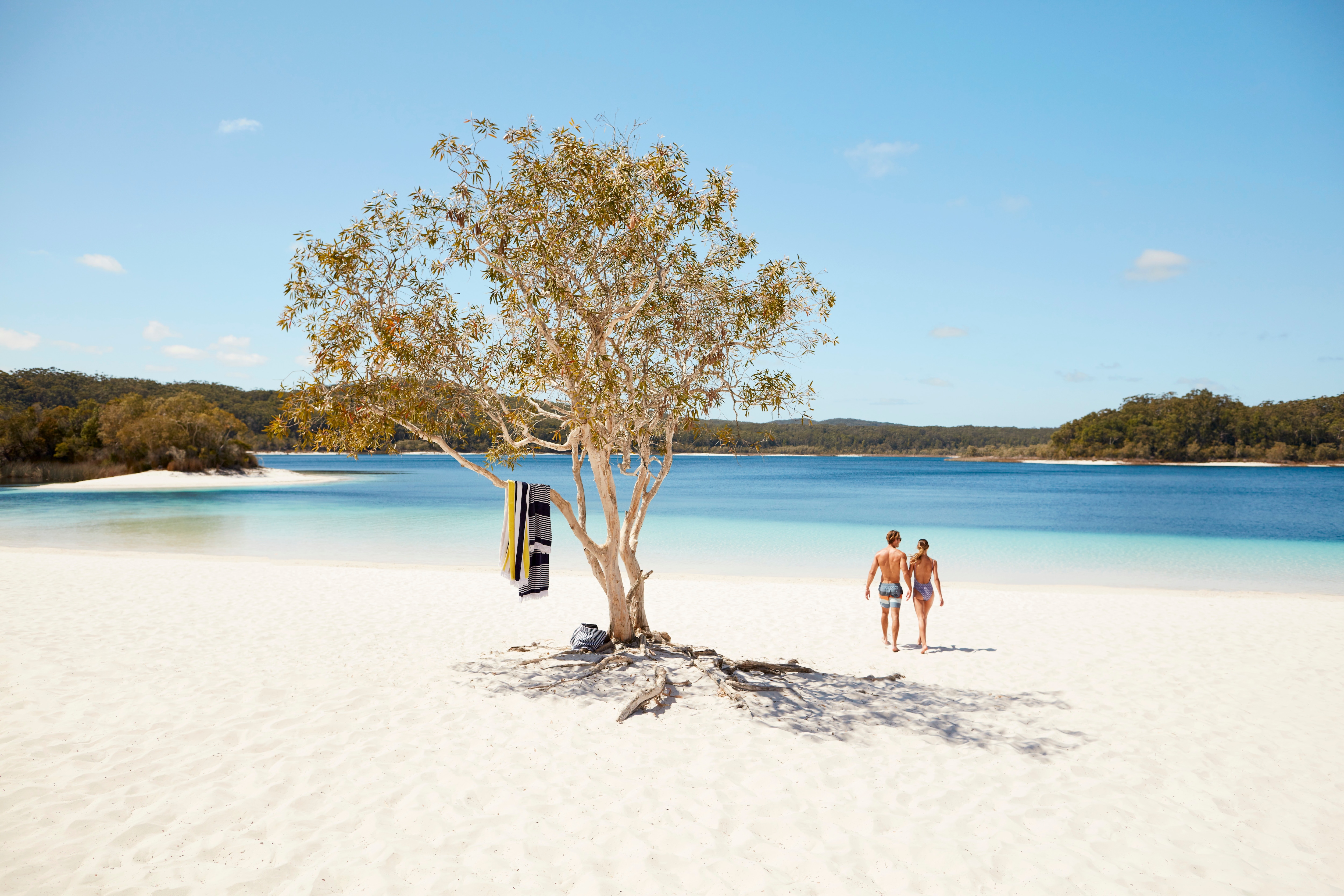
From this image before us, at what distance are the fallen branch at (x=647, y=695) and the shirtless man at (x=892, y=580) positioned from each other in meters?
3.35

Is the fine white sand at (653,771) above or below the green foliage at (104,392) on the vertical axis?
below

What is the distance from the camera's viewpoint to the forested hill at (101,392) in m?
81.9

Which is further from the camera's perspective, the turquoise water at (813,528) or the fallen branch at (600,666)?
the turquoise water at (813,528)

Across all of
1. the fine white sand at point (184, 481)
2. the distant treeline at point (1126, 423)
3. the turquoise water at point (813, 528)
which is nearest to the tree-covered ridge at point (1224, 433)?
the distant treeline at point (1126, 423)

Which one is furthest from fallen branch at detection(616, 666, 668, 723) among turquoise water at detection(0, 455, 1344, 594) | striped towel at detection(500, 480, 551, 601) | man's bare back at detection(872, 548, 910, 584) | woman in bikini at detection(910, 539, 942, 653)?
turquoise water at detection(0, 455, 1344, 594)

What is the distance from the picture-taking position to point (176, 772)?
16.2 feet

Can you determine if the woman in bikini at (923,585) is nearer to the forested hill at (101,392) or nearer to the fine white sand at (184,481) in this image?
the fine white sand at (184,481)

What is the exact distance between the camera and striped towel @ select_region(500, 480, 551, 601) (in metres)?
6.90

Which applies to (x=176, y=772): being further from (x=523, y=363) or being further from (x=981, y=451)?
(x=981, y=451)

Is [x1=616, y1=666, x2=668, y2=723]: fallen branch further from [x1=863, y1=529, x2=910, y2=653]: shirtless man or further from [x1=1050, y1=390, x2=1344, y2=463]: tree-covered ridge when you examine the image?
[x1=1050, y1=390, x2=1344, y2=463]: tree-covered ridge

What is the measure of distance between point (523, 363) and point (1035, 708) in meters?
5.89

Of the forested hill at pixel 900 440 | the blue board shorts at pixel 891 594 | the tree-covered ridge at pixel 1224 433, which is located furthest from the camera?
the forested hill at pixel 900 440

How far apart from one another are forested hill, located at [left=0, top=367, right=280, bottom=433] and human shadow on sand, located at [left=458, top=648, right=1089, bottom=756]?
82.5 m

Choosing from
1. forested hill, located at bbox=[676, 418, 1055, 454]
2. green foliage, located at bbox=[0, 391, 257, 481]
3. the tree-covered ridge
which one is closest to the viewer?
green foliage, located at bbox=[0, 391, 257, 481]
